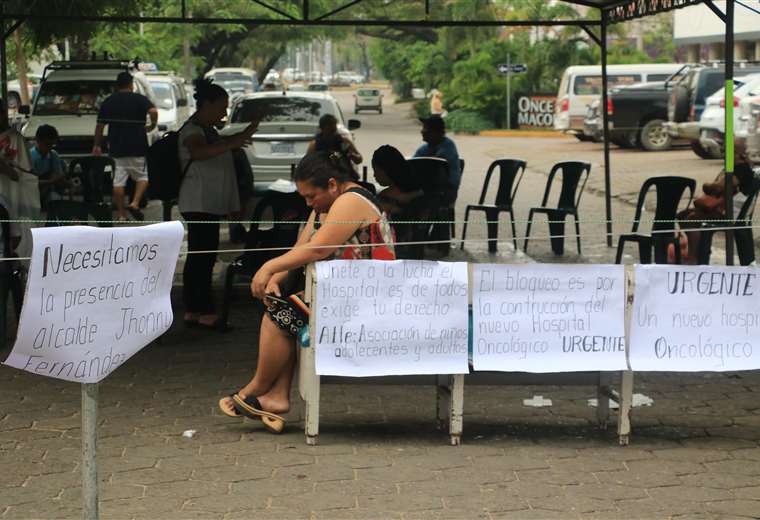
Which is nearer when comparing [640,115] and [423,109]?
[640,115]

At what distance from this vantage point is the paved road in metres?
5.52

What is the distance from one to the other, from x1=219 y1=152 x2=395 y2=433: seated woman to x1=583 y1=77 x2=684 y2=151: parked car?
24205mm

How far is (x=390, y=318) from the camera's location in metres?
6.37

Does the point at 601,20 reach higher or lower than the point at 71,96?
higher

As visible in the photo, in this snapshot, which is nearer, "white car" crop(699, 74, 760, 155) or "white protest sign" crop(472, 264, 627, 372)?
"white protest sign" crop(472, 264, 627, 372)

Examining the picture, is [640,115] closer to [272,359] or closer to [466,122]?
[466,122]

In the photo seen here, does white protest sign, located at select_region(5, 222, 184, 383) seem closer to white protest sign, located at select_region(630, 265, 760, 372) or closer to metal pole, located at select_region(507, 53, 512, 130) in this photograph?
white protest sign, located at select_region(630, 265, 760, 372)

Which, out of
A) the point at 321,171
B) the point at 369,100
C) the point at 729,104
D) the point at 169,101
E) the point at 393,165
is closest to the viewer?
the point at 321,171

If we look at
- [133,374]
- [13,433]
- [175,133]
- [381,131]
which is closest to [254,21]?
[175,133]

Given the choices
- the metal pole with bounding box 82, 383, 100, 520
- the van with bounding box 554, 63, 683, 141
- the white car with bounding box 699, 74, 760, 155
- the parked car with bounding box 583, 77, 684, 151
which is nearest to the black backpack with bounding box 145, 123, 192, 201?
the metal pole with bounding box 82, 383, 100, 520

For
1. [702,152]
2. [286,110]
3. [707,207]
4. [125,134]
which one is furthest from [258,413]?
[702,152]

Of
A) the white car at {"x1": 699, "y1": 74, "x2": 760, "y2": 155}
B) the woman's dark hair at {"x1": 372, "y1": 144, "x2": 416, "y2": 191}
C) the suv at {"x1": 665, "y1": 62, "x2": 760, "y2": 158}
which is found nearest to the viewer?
the woman's dark hair at {"x1": 372, "y1": 144, "x2": 416, "y2": 191}

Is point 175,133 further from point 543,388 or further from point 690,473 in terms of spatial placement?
point 690,473

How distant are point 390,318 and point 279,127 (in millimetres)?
11002
